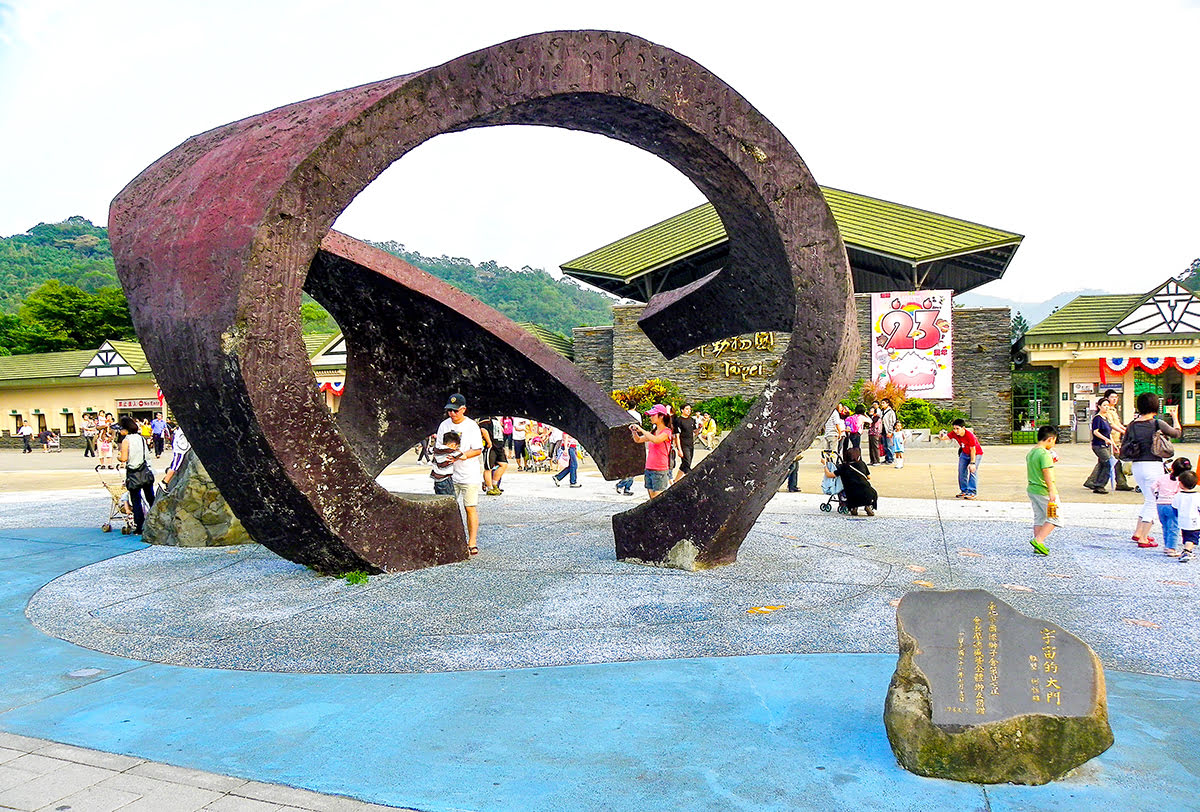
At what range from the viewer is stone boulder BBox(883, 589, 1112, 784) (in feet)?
10.7

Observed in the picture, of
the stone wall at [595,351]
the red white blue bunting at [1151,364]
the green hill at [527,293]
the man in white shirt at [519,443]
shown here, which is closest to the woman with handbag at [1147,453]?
the man in white shirt at [519,443]

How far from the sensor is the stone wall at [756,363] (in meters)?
27.9

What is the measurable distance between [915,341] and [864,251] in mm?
3287

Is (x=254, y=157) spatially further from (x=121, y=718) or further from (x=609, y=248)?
(x=609, y=248)

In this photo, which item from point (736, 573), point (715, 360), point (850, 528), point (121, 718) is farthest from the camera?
point (715, 360)

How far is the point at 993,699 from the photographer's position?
11.1 feet

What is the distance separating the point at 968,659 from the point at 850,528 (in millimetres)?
5955

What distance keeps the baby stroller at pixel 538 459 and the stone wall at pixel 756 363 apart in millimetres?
9244

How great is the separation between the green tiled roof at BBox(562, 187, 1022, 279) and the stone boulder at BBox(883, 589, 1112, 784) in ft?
81.5

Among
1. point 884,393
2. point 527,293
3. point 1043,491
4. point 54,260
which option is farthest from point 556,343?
point 54,260

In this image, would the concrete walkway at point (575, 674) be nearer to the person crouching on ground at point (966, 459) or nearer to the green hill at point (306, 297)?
the person crouching on ground at point (966, 459)

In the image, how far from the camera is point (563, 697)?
166 inches

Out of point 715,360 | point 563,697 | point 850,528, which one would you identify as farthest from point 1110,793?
point 715,360

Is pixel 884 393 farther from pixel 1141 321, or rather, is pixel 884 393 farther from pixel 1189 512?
pixel 1189 512
